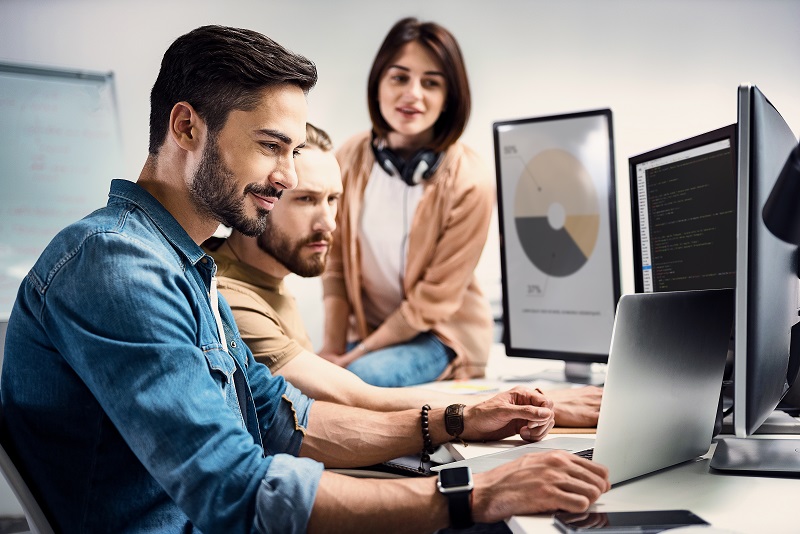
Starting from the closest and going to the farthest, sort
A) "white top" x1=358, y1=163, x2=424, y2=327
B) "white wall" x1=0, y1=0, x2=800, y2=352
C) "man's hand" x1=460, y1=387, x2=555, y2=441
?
"man's hand" x1=460, y1=387, x2=555, y2=441 < "white top" x1=358, y1=163, x2=424, y2=327 < "white wall" x1=0, y1=0, x2=800, y2=352

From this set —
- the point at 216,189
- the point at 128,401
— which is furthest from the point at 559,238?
the point at 128,401

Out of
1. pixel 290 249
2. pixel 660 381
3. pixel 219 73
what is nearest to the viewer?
pixel 660 381

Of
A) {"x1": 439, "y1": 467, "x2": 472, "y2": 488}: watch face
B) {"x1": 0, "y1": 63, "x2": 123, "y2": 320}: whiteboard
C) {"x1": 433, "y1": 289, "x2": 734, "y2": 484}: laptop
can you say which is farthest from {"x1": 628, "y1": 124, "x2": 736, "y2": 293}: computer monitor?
{"x1": 0, "y1": 63, "x2": 123, "y2": 320}: whiteboard

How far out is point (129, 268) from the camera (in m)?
0.87

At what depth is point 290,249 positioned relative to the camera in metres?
1.74

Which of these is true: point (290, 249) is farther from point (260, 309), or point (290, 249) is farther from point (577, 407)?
point (577, 407)

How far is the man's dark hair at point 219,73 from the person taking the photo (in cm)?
108

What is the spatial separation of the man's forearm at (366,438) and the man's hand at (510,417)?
54mm

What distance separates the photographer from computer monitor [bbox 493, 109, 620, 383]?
1.95 metres

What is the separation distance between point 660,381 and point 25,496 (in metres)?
0.79

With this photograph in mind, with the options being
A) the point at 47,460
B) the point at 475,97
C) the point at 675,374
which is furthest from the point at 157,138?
the point at 475,97

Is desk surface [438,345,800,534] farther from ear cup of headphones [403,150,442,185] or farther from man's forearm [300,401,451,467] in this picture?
ear cup of headphones [403,150,442,185]

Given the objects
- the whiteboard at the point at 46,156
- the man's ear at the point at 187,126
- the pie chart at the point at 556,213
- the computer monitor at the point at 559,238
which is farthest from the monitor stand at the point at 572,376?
the whiteboard at the point at 46,156

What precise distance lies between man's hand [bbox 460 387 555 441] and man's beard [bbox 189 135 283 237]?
1.76 feet
